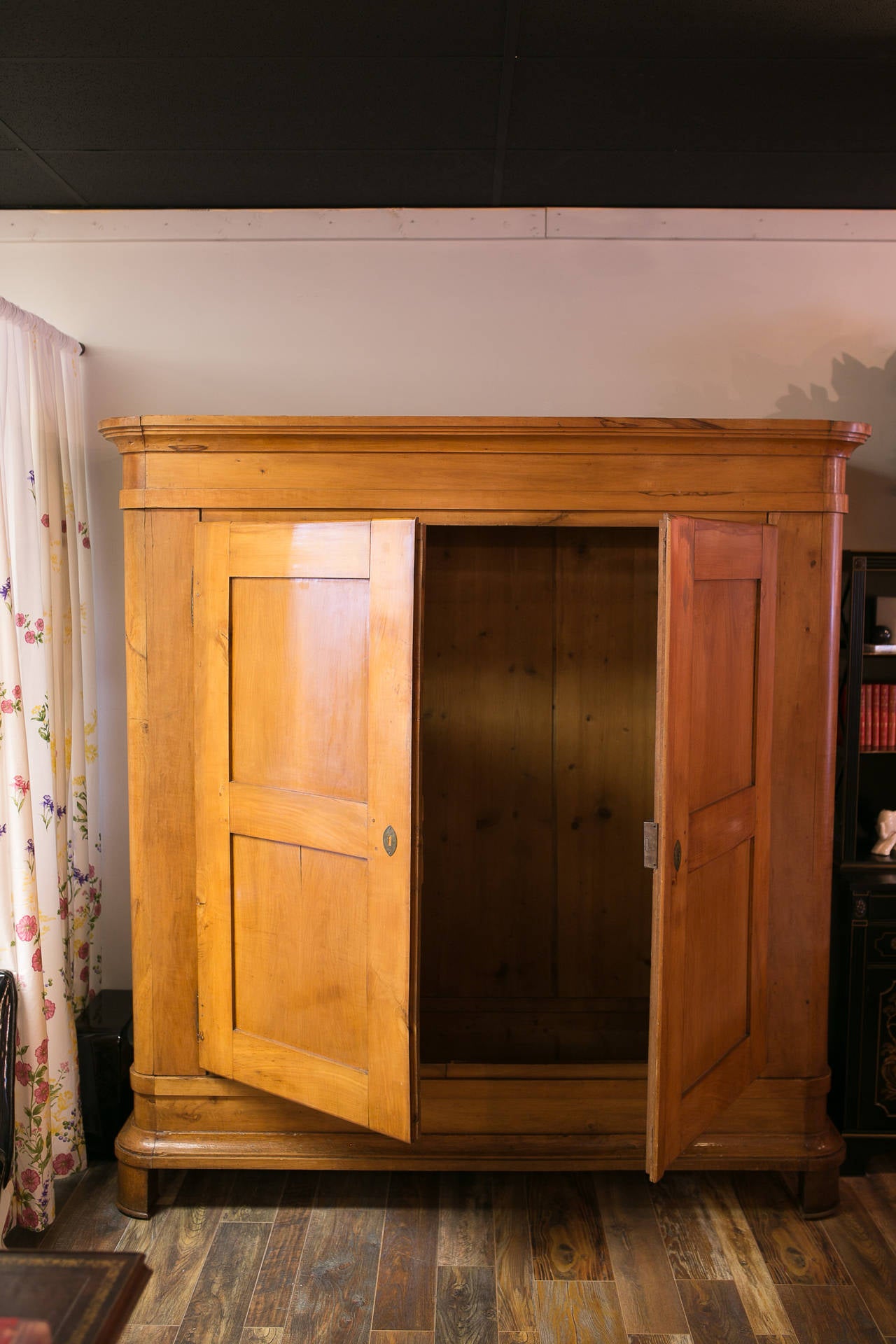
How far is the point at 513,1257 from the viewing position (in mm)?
2438

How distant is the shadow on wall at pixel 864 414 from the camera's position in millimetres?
3105

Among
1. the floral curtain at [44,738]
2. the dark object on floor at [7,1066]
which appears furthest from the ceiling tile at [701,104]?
the dark object on floor at [7,1066]

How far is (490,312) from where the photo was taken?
10.1 ft

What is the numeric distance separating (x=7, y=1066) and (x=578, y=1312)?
4.96 ft

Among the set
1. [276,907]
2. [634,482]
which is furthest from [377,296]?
[276,907]

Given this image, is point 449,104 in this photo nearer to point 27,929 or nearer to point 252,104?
point 252,104

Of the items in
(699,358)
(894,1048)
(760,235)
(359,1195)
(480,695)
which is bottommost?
(359,1195)

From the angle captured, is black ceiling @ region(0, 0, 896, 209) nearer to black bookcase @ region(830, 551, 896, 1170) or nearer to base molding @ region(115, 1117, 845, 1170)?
black bookcase @ region(830, 551, 896, 1170)

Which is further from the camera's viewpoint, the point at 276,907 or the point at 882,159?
the point at 882,159

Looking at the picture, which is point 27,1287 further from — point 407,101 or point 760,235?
point 760,235

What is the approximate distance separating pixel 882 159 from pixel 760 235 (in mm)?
426

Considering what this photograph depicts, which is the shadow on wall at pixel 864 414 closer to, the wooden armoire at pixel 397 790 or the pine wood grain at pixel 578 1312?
the wooden armoire at pixel 397 790

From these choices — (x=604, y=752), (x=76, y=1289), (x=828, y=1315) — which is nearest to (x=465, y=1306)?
(x=828, y=1315)

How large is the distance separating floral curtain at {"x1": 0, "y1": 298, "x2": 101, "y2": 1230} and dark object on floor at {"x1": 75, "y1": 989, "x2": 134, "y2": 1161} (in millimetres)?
70
